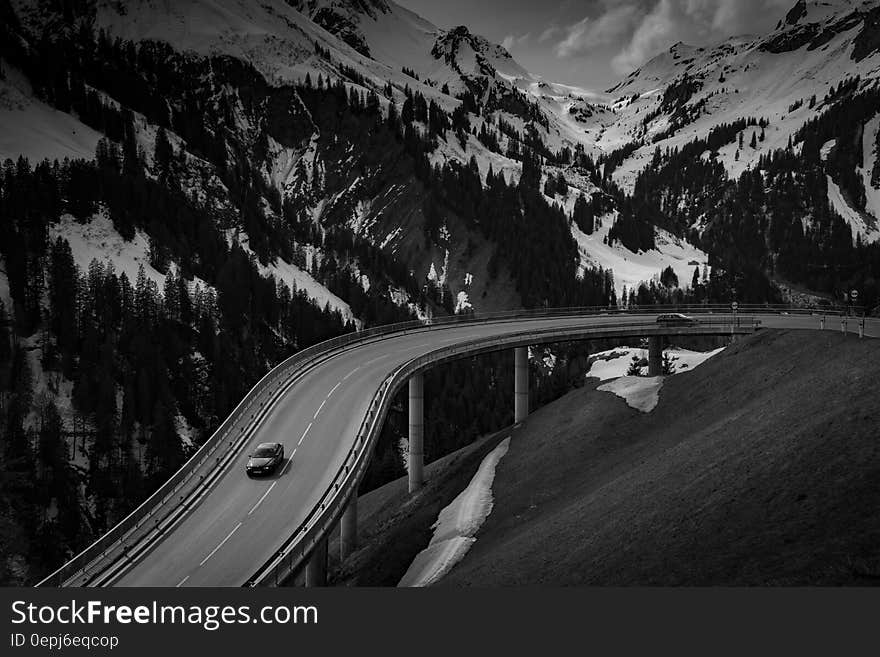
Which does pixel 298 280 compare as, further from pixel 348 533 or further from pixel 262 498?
pixel 262 498

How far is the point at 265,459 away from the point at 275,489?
6.99 feet

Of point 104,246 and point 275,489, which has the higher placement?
point 104,246

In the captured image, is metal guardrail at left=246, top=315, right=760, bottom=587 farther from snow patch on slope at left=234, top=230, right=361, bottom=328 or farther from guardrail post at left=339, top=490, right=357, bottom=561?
snow patch on slope at left=234, top=230, right=361, bottom=328

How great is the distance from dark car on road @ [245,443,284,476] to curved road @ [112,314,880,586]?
0.60 m

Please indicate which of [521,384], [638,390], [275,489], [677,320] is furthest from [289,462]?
[677,320]

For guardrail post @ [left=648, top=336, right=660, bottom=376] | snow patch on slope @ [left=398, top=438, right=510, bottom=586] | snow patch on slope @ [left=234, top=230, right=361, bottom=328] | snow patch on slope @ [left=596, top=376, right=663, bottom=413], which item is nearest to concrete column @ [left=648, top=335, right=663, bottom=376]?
guardrail post @ [left=648, top=336, right=660, bottom=376]

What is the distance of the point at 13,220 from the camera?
12975 cm

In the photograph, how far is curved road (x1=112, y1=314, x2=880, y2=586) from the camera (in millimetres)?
28672

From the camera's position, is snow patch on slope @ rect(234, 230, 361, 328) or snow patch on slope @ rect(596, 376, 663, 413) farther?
snow patch on slope @ rect(234, 230, 361, 328)

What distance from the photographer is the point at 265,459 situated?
1462 inches

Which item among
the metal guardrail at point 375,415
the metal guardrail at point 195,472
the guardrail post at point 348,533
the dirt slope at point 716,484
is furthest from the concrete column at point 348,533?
the dirt slope at point 716,484

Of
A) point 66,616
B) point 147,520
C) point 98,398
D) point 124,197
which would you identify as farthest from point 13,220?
point 66,616

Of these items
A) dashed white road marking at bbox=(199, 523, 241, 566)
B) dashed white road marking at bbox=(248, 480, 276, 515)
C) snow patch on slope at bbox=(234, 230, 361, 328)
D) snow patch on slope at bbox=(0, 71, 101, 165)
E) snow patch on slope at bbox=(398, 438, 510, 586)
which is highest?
snow patch on slope at bbox=(0, 71, 101, 165)

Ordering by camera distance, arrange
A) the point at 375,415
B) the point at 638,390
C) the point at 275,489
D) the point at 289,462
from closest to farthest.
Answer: the point at 275,489, the point at 289,462, the point at 375,415, the point at 638,390
